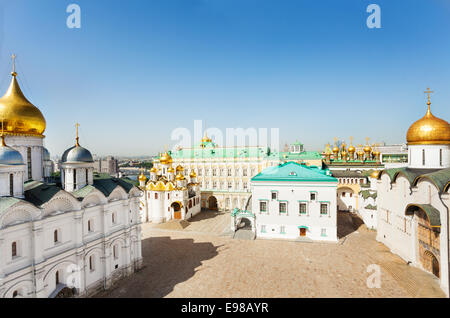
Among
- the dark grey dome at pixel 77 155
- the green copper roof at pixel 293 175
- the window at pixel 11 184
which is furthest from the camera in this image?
the green copper roof at pixel 293 175

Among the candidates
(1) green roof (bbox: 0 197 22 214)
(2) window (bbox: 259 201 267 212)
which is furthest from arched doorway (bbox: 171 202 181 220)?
(1) green roof (bbox: 0 197 22 214)

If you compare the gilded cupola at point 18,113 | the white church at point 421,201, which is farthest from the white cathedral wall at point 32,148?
the white church at point 421,201

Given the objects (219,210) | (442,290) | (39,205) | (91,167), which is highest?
(91,167)

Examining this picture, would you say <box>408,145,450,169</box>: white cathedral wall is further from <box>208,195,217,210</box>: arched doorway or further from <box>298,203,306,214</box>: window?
<box>208,195,217,210</box>: arched doorway

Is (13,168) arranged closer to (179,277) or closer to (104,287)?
(104,287)

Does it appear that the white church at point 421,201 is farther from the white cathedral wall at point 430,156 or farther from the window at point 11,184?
the window at point 11,184

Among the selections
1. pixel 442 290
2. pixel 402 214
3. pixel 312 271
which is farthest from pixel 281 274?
pixel 402 214

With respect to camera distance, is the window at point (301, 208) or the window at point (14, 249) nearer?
the window at point (14, 249)
